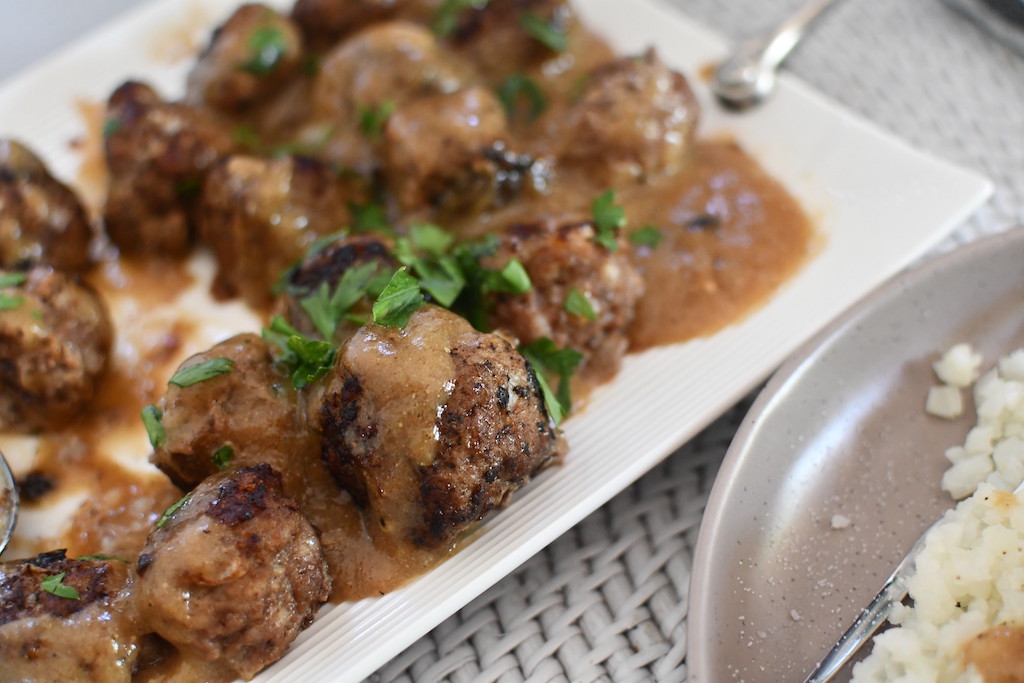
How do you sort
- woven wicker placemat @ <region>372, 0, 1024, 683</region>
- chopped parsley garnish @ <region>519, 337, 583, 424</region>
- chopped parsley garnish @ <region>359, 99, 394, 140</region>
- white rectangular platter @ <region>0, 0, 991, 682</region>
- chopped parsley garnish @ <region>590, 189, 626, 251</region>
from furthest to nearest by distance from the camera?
1. chopped parsley garnish @ <region>359, 99, 394, 140</region>
2. chopped parsley garnish @ <region>590, 189, 626, 251</region>
3. chopped parsley garnish @ <region>519, 337, 583, 424</region>
4. woven wicker placemat @ <region>372, 0, 1024, 683</region>
5. white rectangular platter @ <region>0, 0, 991, 682</region>

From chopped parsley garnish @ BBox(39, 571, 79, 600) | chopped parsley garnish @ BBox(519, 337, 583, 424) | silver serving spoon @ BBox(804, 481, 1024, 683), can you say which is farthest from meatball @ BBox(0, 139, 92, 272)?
silver serving spoon @ BBox(804, 481, 1024, 683)

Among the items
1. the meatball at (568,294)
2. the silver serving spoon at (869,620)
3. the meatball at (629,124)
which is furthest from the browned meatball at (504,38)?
the silver serving spoon at (869,620)

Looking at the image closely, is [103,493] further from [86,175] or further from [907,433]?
[907,433]

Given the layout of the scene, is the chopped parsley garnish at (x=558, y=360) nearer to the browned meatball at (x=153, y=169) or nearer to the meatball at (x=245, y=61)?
the browned meatball at (x=153, y=169)

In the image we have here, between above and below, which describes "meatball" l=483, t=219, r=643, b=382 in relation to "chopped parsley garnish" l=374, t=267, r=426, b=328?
below

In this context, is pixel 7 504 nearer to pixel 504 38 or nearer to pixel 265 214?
pixel 265 214

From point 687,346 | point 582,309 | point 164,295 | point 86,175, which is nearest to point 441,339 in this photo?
point 582,309

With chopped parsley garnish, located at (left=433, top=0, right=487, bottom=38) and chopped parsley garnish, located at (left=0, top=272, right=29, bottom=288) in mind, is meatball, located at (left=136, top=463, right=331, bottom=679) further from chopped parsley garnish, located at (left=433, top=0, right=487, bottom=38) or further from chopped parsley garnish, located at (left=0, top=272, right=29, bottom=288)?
chopped parsley garnish, located at (left=433, top=0, right=487, bottom=38)
